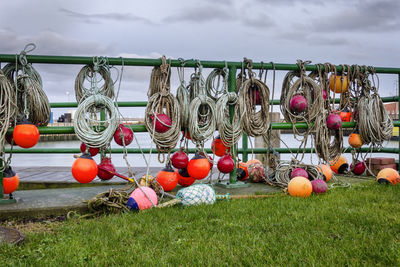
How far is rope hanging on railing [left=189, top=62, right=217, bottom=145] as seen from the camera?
3955 millimetres

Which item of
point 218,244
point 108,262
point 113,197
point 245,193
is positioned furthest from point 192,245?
point 245,193

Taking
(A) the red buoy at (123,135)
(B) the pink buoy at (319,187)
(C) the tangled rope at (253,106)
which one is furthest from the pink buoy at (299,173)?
(A) the red buoy at (123,135)

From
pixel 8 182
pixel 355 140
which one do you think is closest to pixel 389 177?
pixel 355 140

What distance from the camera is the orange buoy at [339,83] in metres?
4.79

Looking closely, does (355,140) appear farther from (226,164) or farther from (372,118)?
(226,164)

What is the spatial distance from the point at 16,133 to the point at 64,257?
1.76 meters

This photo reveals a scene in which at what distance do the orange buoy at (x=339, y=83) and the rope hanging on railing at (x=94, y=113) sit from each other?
298cm

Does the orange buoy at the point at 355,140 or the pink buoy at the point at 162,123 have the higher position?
the pink buoy at the point at 162,123

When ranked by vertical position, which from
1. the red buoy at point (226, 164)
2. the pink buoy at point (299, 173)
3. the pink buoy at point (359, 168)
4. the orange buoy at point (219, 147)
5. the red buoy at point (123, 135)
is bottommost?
the pink buoy at point (359, 168)

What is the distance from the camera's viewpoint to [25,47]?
144 inches

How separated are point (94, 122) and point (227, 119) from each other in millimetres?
1549

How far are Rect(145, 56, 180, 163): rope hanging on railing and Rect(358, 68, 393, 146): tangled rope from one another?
2.61 m

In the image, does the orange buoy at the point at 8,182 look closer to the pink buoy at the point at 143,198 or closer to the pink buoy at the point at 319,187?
the pink buoy at the point at 143,198

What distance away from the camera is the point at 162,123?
12.5 ft
